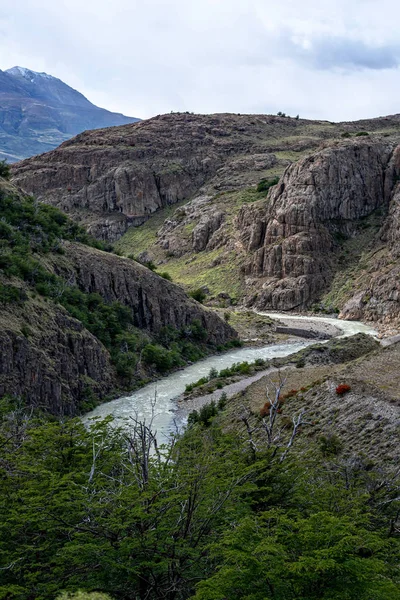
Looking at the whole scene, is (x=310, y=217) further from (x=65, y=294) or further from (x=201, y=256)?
(x=65, y=294)

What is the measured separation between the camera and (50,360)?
36562mm

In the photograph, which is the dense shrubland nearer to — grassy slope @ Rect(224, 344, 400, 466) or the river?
the river

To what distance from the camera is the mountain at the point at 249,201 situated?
9406cm

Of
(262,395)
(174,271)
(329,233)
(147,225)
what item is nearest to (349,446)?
(262,395)

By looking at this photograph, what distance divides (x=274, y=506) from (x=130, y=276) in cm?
4112

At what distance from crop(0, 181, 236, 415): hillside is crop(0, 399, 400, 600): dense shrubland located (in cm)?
1765

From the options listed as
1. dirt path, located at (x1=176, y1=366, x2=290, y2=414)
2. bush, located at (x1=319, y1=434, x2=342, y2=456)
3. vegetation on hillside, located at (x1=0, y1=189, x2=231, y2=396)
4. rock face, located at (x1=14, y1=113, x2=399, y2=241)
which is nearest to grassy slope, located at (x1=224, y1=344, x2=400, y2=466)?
bush, located at (x1=319, y1=434, x2=342, y2=456)

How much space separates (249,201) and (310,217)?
2453cm

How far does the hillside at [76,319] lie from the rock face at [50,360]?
6 centimetres

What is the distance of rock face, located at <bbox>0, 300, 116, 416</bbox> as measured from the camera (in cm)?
3400

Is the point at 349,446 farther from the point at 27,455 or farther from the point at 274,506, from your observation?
the point at 27,455

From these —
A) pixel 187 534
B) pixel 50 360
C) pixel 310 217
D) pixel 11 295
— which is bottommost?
pixel 187 534

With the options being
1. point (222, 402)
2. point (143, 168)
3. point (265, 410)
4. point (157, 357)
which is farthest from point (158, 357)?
point (143, 168)

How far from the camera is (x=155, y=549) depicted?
1247 centimetres
